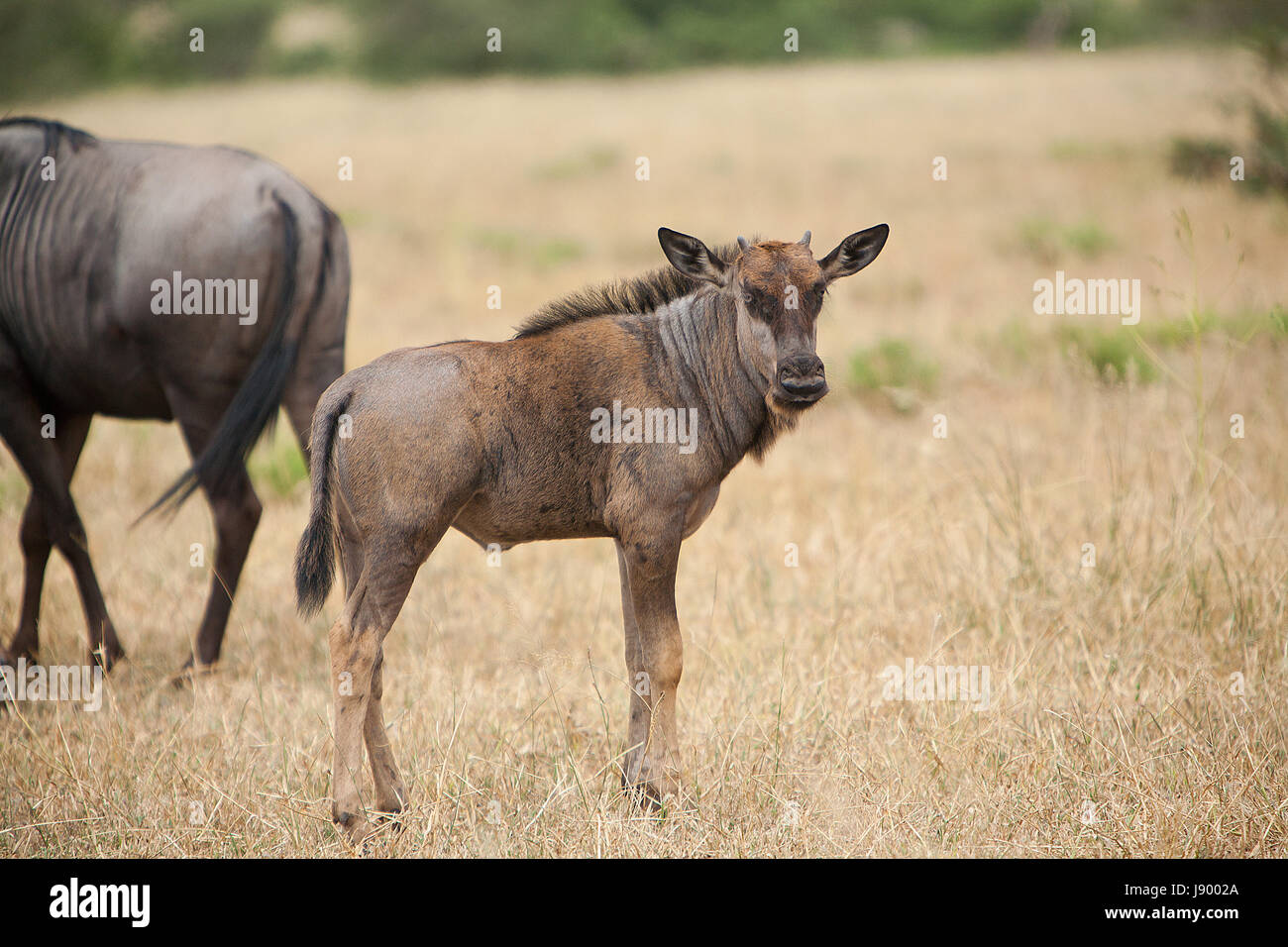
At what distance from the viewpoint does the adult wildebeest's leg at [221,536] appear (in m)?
6.05

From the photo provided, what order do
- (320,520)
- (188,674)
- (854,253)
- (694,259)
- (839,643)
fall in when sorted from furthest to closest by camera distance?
(839,643)
(188,674)
(854,253)
(694,259)
(320,520)

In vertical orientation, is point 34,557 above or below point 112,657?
above

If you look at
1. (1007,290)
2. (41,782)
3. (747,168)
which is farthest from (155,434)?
(747,168)

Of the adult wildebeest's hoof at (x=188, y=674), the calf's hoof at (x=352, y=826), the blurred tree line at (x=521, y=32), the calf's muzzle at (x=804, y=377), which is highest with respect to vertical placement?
the blurred tree line at (x=521, y=32)

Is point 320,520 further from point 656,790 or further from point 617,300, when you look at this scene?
point 656,790

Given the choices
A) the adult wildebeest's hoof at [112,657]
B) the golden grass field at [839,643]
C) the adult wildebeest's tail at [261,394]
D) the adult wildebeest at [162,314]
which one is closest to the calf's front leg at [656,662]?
the golden grass field at [839,643]

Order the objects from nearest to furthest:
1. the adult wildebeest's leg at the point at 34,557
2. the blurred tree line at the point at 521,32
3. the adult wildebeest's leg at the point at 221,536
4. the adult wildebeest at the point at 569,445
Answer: the adult wildebeest at the point at 569,445 < the adult wildebeest's leg at the point at 221,536 < the adult wildebeest's leg at the point at 34,557 < the blurred tree line at the point at 521,32

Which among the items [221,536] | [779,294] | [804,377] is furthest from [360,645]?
[221,536]

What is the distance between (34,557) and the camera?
6.37m

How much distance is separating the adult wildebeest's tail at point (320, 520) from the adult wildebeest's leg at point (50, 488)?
2351 millimetres

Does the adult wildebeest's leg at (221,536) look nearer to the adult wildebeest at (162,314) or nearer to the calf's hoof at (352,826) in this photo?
the adult wildebeest at (162,314)

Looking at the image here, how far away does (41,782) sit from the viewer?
187 inches

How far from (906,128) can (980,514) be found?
761 inches

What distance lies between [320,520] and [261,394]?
179cm
